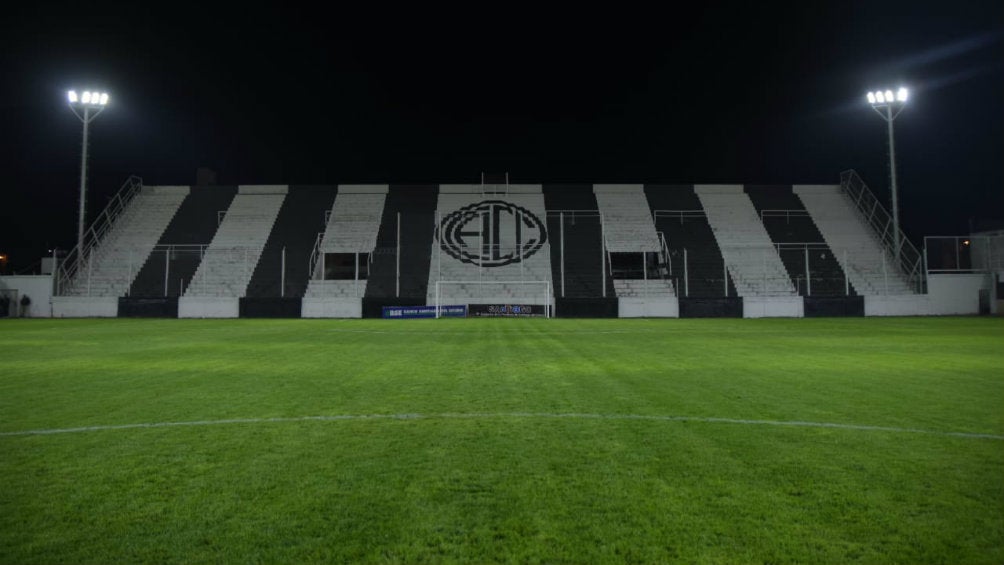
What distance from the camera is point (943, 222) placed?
149 ft

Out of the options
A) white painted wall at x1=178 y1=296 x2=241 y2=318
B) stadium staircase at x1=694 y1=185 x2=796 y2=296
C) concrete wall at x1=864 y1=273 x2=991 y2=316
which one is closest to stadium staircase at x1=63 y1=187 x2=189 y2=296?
white painted wall at x1=178 y1=296 x2=241 y2=318

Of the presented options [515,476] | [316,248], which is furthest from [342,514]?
[316,248]

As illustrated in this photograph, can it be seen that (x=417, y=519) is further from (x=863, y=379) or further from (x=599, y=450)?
(x=863, y=379)

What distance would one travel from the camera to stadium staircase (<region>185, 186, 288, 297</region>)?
116ft

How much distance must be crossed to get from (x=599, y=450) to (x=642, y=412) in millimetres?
1587

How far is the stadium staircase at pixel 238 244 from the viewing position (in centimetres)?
3533

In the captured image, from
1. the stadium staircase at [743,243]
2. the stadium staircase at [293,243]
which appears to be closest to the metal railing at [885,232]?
the stadium staircase at [743,243]

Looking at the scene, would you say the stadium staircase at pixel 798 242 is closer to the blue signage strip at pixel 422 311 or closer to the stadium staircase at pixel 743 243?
the stadium staircase at pixel 743 243

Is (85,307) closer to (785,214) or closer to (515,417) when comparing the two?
(515,417)

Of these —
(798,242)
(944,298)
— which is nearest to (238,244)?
(798,242)

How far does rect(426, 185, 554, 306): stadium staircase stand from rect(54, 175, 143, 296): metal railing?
835 inches

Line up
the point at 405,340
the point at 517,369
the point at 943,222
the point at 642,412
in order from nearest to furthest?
the point at 642,412 < the point at 517,369 < the point at 405,340 < the point at 943,222

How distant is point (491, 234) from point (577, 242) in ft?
20.0

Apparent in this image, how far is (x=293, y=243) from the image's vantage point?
38.9 meters
